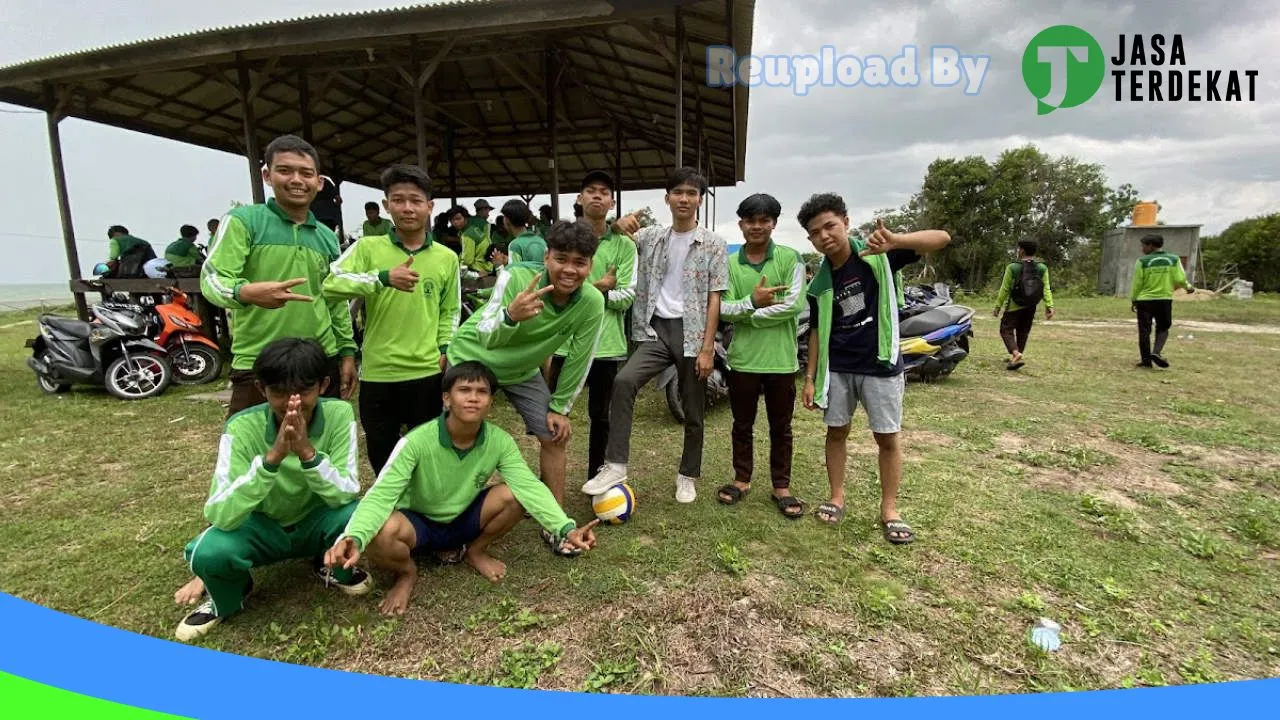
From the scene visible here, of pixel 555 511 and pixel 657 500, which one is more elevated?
pixel 555 511

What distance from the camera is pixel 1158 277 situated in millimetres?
7477

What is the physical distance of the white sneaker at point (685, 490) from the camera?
11.5 ft

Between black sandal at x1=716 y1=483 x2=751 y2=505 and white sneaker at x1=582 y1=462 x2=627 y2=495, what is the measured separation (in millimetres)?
608

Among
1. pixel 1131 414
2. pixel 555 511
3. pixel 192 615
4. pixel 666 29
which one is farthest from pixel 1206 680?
pixel 666 29

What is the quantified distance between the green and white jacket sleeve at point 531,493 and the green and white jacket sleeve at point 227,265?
1.28 metres

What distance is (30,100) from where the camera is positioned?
8406mm

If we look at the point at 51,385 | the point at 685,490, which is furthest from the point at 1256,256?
the point at 51,385

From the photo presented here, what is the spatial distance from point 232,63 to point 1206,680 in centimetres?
1082

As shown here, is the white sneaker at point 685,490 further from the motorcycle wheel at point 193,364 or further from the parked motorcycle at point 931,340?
the motorcycle wheel at point 193,364

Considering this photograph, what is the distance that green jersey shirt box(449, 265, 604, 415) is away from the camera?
271 centimetres

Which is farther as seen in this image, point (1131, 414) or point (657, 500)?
point (1131, 414)

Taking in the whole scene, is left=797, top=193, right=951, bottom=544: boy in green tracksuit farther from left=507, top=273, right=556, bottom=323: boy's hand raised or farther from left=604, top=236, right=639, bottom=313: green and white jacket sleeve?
left=507, top=273, right=556, bottom=323: boy's hand raised

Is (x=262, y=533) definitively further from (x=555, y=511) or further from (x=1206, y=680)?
(x=1206, y=680)

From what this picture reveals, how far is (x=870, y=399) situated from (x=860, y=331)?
353 mm
